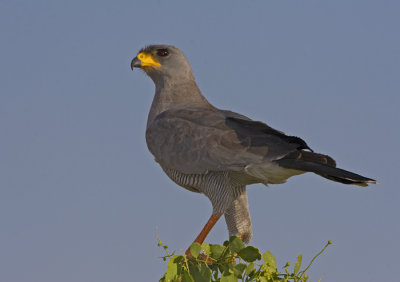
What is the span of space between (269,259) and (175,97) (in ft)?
12.5

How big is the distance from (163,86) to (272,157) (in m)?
2.30

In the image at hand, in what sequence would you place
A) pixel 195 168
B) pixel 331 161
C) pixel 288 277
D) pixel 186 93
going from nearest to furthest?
pixel 288 277
pixel 331 161
pixel 195 168
pixel 186 93

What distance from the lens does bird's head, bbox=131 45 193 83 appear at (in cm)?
818

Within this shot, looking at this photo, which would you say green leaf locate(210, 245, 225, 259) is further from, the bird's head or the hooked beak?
the hooked beak

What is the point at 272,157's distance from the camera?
6.47 m

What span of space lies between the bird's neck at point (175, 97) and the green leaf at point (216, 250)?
3247 millimetres

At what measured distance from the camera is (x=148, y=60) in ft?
27.1

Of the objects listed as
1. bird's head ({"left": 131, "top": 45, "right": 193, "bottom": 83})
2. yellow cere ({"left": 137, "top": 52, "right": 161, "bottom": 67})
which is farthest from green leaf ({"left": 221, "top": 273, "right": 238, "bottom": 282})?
yellow cere ({"left": 137, "top": 52, "right": 161, "bottom": 67})

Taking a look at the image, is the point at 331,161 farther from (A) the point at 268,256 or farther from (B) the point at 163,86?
(B) the point at 163,86

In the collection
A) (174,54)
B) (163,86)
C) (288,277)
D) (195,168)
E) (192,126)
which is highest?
(174,54)

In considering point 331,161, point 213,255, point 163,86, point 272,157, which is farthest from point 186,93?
point 213,255

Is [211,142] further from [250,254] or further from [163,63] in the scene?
[250,254]

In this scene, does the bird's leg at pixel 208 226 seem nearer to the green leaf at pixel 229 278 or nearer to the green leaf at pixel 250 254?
the green leaf at pixel 250 254

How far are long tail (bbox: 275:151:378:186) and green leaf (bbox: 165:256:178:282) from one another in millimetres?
2177
